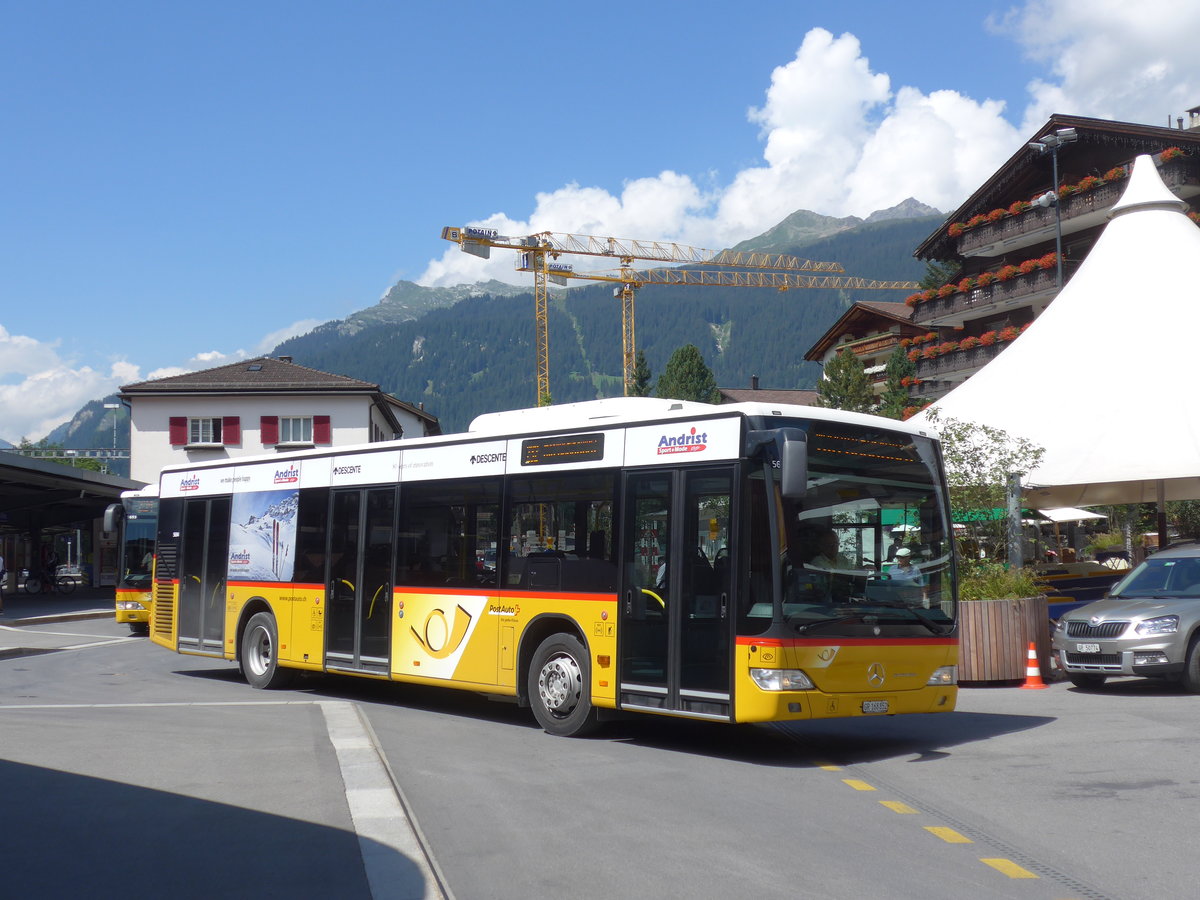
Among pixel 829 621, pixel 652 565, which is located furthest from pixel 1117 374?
pixel 652 565

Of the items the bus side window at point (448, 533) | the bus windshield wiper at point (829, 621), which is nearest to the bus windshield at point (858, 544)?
the bus windshield wiper at point (829, 621)

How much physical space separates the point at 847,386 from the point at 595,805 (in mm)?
57898

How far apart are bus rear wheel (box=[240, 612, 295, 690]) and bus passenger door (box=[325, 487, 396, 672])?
1.57m

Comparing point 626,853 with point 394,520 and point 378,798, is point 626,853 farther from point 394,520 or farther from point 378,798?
point 394,520

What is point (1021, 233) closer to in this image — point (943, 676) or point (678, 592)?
point (943, 676)

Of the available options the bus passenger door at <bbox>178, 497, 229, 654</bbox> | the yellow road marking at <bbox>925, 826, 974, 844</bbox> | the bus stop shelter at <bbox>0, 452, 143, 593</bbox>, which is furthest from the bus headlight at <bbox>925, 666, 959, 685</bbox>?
the bus stop shelter at <bbox>0, 452, 143, 593</bbox>

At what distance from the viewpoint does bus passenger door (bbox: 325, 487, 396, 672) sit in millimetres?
14703

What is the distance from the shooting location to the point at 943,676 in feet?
37.0

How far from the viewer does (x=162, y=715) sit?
13.5 metres

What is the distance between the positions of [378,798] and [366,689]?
912 centimetres

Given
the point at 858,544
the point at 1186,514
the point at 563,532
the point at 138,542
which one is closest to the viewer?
the point at 858,544

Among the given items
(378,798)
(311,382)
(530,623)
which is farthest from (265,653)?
(311,382)

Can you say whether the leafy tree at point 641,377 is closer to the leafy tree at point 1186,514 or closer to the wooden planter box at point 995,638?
the leafy tree at point 1186,514

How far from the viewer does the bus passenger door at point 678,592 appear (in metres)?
10.5
